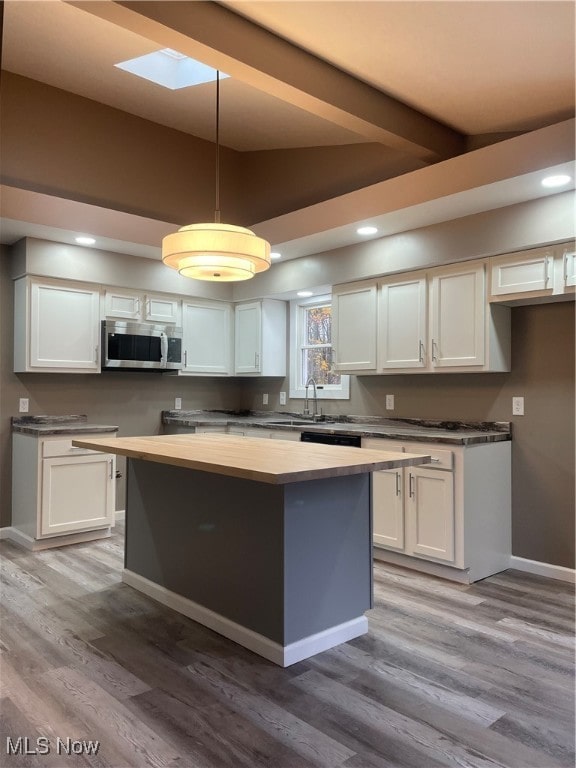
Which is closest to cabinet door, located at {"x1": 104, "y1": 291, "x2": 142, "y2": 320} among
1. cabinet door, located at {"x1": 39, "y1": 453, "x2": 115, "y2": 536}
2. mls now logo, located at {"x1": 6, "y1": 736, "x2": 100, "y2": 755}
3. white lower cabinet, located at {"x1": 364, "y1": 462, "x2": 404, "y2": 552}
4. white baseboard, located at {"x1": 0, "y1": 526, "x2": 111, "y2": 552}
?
cabinet door, located at {"x1": 39, "y1": 453, "x2": 115, "y2": 536}

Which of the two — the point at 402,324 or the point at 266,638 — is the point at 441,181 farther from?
the point at 266,638

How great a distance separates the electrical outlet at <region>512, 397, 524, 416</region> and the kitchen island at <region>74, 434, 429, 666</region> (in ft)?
4.68

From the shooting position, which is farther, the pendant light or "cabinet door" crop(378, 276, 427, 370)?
"cabinet door" crop(378, 276, 427, 370)

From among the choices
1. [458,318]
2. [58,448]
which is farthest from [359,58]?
[58,448]

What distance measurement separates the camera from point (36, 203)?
3812 mm

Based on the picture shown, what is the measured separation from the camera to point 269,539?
2527mm

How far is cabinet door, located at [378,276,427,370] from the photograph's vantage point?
407 centimetres

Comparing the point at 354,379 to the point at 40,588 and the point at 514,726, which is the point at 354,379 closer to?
the point at 40,588

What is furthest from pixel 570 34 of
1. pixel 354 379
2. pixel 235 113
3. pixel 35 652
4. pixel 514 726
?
pixel 35 652

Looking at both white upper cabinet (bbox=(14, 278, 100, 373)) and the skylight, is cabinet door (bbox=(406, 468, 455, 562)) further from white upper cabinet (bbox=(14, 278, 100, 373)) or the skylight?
the skylight

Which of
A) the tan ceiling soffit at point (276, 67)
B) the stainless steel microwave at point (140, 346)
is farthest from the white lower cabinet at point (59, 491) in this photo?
the tan ceiling soffit at point (276, 67)

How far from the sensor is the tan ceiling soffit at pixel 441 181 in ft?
9.46

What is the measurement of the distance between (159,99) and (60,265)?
1.49 meters

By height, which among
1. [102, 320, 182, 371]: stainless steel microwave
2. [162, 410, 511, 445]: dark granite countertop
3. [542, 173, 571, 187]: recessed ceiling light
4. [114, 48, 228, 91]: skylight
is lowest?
[162, 410, 511, 445]: dark granite countertop
